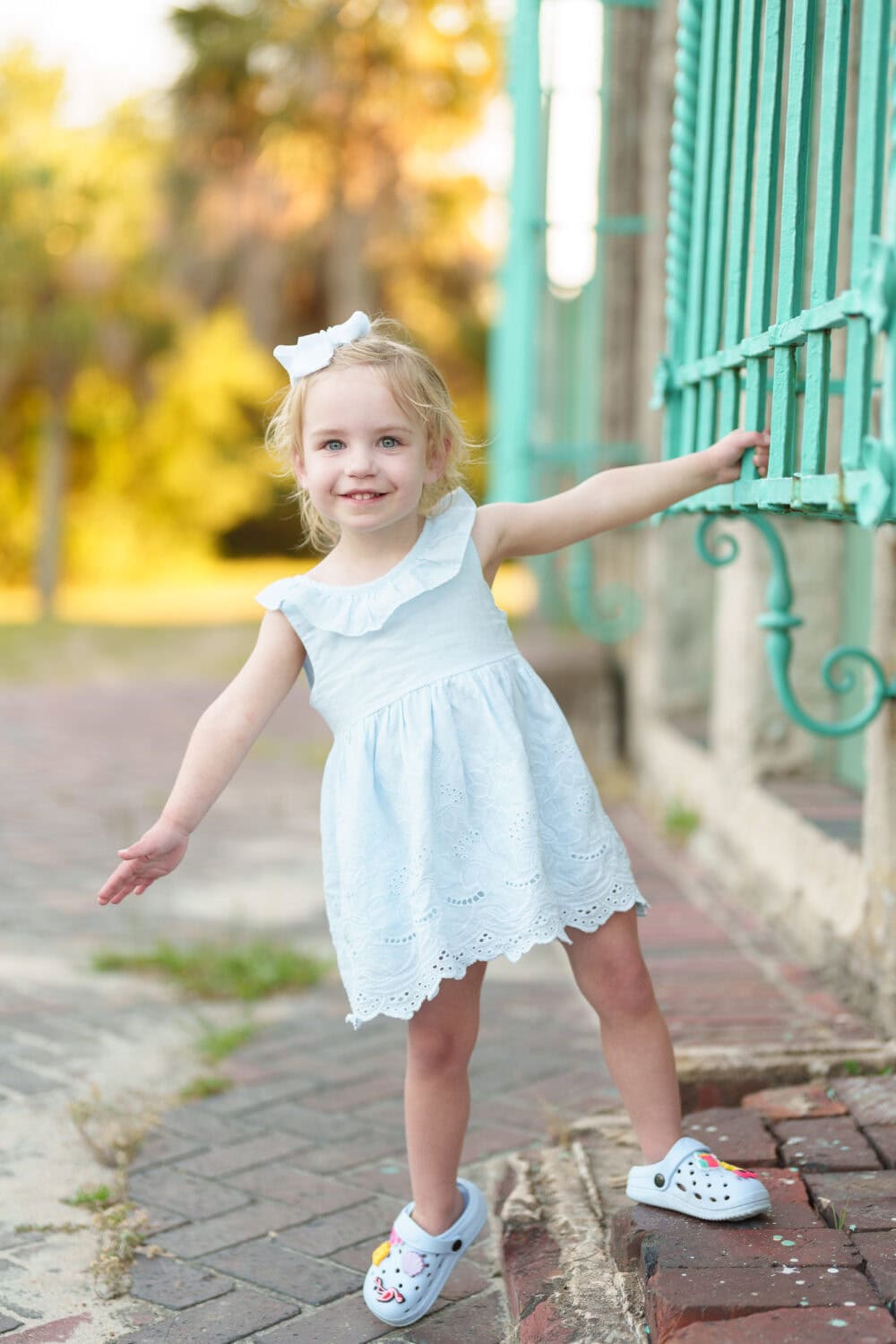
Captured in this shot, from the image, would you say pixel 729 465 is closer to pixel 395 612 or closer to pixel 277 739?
pixel 395 612

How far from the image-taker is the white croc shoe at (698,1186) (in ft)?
7.19

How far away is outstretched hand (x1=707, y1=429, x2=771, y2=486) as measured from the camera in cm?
223

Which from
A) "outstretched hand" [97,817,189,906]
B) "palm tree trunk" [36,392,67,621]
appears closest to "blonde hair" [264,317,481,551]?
"outstretched hand" [97,817,189,906]

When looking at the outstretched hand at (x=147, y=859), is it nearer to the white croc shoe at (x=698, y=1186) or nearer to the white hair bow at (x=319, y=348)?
the white hair bow at (x=319, y=348)

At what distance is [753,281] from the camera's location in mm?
2262

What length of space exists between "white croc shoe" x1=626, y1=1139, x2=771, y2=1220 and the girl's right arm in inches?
33.3

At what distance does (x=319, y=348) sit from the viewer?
2252 millimetres

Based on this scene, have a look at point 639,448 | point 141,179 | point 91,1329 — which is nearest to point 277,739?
point 639,448

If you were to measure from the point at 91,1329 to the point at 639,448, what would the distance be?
198 inches

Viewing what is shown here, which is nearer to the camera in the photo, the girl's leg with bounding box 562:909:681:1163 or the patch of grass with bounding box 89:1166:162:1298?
the girl's leg with bounding box 562:909:681:1163

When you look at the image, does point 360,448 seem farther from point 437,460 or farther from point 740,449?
point 740,449

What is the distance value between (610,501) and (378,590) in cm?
38

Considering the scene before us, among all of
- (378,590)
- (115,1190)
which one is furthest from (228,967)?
(378,590)

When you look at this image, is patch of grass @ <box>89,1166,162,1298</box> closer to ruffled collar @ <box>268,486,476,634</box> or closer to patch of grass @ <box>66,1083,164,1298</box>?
patch of grass @ <box>66,1083,164,1298</box>
